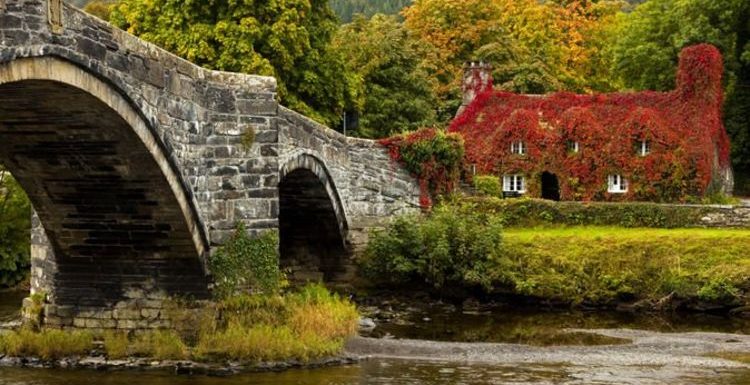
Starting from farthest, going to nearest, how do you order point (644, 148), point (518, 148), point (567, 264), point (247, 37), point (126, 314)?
1. point (518, 148)
2. point (644, 148)
3. point (247, 37)
4. point (567, 264)
5. point (126, 314)

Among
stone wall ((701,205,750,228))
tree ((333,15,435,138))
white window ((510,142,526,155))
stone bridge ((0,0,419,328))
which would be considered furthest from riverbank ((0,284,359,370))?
tree ((333,15,435,138))

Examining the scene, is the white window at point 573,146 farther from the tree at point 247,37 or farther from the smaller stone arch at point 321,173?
the smaller stone arch at point 321,173

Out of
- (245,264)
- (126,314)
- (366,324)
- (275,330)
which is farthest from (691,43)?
(126,314)

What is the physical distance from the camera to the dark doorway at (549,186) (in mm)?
40562

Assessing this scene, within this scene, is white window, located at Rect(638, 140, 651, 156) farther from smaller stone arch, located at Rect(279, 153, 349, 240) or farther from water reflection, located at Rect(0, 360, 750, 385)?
water reflection, located at Rect(0, 360, 750, 385)

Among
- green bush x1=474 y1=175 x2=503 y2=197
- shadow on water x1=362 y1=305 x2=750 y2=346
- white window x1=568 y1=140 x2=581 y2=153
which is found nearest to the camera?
shadow on water x1=362 y1=305 x2=750 y2=346

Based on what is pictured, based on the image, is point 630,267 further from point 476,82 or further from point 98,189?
point 476,82

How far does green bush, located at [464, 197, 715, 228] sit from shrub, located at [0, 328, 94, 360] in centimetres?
1494

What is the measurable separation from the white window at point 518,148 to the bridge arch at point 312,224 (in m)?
10.7

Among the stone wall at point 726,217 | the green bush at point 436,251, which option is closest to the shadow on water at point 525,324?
the green bush at point 436,251

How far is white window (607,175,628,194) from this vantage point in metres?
38.4

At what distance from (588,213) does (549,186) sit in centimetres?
788

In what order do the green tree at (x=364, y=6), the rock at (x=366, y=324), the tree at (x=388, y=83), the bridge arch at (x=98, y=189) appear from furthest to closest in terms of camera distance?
1. the green tree at (x=364, y=6)
2. the tree at (x=388, y=83)
3. the rock at (x=366, y=324)
4. the bridge arch at (x=98, y=189)

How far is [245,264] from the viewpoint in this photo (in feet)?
70.3
